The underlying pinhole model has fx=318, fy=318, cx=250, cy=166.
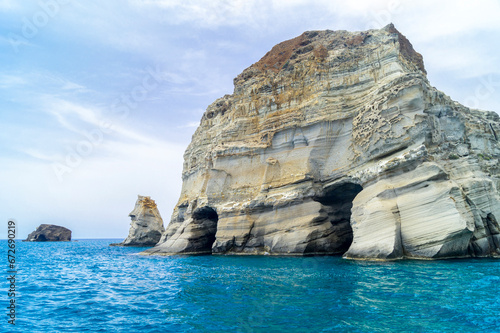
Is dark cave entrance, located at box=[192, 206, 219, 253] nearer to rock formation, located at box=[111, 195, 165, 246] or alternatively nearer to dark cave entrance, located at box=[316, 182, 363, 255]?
dark cave entrance, located at box=[316, 182, 363, 255]

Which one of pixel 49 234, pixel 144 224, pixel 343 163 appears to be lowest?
pixel 49 234

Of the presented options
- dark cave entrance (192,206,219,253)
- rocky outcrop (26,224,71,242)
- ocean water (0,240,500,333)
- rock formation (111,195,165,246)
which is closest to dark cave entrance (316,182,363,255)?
ocean water (0,240,500,333)

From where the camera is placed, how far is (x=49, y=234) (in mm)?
92875

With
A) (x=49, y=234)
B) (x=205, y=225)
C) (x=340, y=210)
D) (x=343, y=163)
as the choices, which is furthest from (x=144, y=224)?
(x=49, y=234)

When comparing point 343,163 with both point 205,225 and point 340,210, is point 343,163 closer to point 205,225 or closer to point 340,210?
point 340,210

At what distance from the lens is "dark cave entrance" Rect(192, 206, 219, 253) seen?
3403 cm

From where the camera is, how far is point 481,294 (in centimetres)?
1068

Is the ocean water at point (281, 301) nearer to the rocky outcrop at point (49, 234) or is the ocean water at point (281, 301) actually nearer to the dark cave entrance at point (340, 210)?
the dark cave entrance at point (340, 210)

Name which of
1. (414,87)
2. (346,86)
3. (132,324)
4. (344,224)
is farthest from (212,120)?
(132,324)

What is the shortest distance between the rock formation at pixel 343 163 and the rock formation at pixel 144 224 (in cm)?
1831

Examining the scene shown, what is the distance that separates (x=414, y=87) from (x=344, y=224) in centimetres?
1269

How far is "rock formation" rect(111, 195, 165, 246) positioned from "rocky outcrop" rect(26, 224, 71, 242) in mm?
47333

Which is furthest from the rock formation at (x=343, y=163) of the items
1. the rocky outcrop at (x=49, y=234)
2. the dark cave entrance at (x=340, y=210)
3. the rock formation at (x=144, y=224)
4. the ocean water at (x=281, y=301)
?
the rocky outcrop at (x=49, y=234)

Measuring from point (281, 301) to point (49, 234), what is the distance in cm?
10242
